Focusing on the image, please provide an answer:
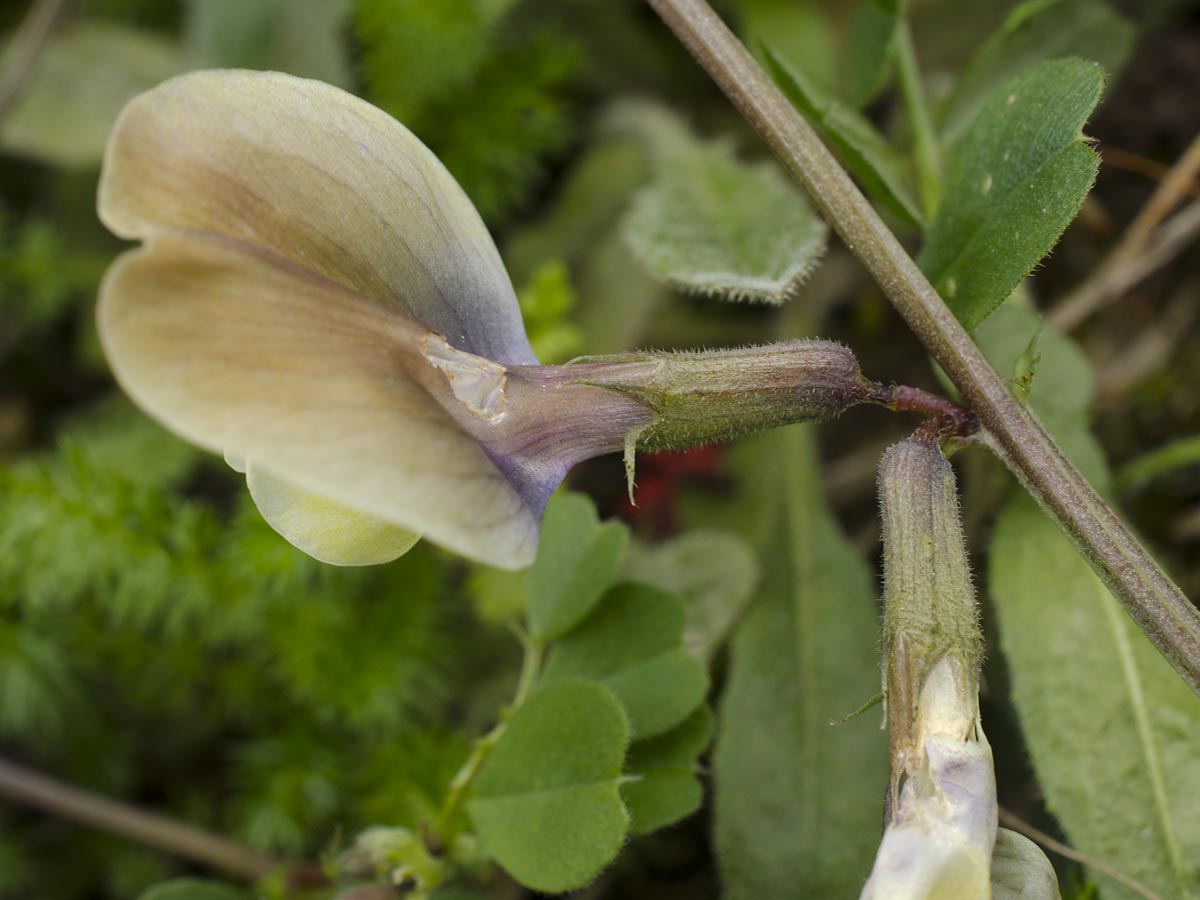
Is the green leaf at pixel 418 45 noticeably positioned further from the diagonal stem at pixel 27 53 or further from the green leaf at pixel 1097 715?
the green leaf at pixel 1097 715

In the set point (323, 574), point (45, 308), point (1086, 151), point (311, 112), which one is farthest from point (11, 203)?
point (1086, 151)

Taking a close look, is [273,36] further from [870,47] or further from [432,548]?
[870,47]

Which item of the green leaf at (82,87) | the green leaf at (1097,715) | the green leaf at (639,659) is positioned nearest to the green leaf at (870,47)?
the green leaf at (1097,715)

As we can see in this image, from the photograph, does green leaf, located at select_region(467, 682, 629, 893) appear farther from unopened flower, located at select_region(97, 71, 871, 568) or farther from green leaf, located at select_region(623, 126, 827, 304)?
green leaf, located at select_region(623, 126, 827, 304)

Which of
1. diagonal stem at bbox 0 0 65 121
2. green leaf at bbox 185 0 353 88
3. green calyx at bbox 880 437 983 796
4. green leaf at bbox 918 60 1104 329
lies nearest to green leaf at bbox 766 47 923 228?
green leaf at bbox 918 60 1104 329

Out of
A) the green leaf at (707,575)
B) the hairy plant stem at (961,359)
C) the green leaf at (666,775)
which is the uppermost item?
the hairy plant stem at (961,359)

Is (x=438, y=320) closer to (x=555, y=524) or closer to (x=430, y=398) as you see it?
(x=430, y=398)
